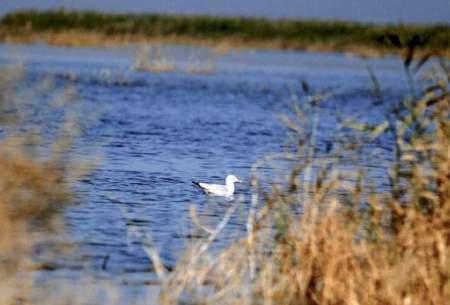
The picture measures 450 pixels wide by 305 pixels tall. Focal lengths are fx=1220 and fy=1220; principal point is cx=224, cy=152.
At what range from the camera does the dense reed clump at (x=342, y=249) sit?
580 cm

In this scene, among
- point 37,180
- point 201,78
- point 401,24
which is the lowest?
point 201,78

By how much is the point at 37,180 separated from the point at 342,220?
1.58 metres

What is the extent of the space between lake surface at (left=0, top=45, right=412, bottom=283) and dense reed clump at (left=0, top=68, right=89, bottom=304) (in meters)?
0.39

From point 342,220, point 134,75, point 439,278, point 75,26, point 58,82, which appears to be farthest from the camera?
point 75,26

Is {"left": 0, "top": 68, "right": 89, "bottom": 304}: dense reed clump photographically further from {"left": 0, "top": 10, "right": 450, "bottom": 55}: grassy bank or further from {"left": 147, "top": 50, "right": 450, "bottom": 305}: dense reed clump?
{"left": 0, "top": 10, "right": 450, "bottom": 55}: grassy bank

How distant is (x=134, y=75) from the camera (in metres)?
29.1

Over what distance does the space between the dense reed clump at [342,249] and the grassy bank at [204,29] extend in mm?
35707

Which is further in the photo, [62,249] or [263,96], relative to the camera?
[263,96]

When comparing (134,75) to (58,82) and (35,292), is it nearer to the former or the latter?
(58,82)

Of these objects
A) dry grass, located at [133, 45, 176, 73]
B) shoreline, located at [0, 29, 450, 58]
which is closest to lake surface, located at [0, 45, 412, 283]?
dry grass, located at [133, 45, 176, 73]

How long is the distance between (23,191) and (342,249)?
1578 millimetres

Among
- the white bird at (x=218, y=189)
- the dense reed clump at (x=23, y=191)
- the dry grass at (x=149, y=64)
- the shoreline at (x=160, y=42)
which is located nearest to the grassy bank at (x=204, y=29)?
the shoreline at (x=160, y=42)

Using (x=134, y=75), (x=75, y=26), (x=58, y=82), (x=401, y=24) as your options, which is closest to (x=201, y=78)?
(x=134, y=75)

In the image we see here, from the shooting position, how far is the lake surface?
778 cm
